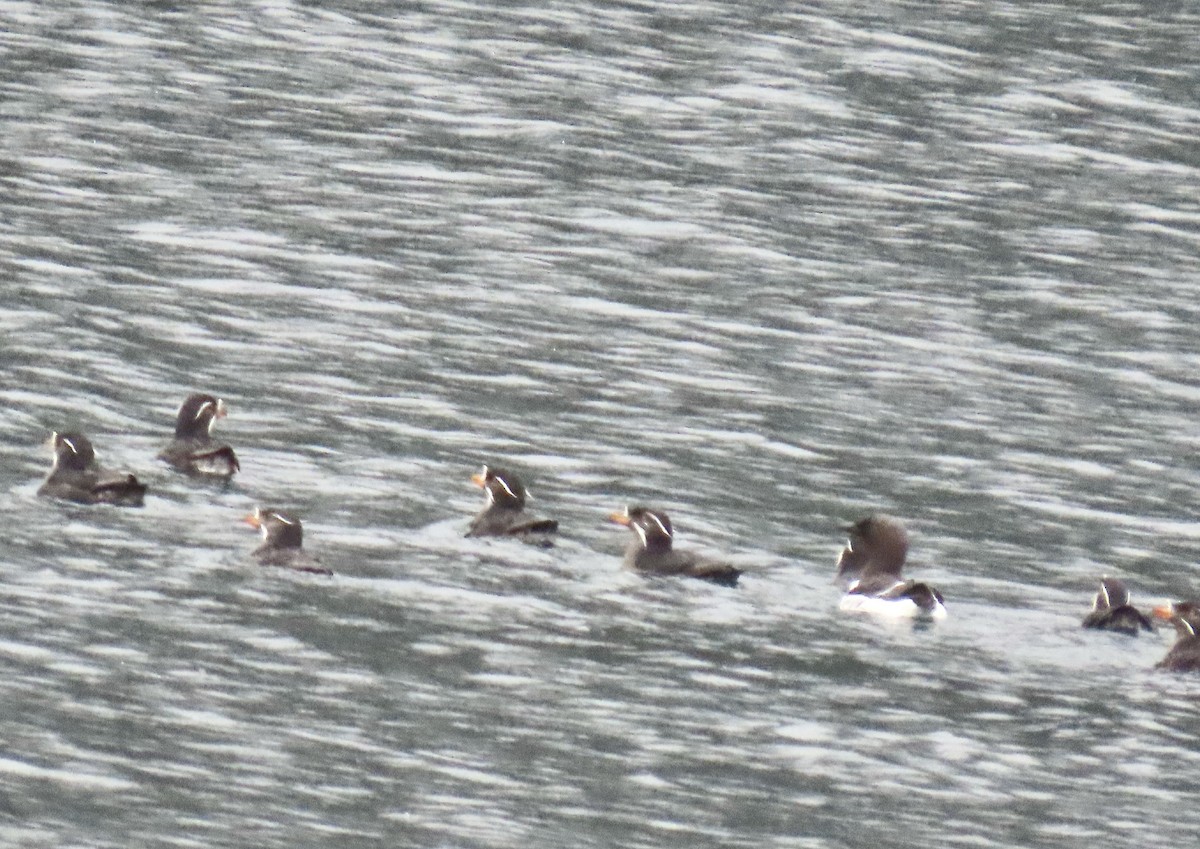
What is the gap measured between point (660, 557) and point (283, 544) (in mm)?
2759

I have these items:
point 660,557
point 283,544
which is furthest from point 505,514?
point 283,544

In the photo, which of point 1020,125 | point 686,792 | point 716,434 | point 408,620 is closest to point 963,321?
point 716,434

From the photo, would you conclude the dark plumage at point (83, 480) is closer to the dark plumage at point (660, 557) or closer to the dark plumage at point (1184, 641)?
the dark plumage at point (660, 557)

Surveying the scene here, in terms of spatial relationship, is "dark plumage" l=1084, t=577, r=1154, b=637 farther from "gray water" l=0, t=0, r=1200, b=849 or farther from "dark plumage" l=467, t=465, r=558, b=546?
"dark plumage" l=467, t=465, r=558, b=546

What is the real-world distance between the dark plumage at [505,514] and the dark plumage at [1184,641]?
15.5 feet

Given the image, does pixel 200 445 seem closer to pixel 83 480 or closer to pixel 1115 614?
pixel 83 480

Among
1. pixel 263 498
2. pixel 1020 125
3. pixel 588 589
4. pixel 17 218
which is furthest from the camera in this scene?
pixel 1020 125

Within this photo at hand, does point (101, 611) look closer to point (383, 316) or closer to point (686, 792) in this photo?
point (686, 792)

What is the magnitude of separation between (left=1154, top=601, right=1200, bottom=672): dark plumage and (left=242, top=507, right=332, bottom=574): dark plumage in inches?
234

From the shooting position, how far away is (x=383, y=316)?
92.0 feet

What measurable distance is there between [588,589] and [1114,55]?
22.6 meters

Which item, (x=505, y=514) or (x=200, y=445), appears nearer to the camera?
(x=505, y=514)

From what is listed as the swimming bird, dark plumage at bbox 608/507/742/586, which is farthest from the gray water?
the swimming bird

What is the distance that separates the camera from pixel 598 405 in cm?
2542
